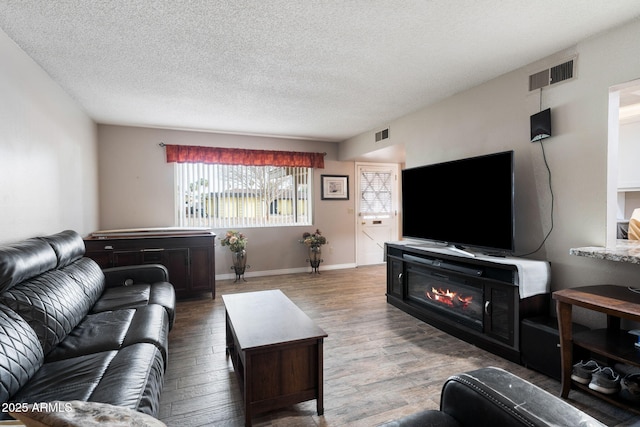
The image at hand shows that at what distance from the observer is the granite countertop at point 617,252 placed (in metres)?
1.93

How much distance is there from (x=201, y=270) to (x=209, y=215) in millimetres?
1357

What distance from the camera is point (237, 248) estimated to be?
5047 mm

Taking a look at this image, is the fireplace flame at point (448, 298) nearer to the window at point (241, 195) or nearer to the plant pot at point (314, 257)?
the plant pot at point (314, 257)

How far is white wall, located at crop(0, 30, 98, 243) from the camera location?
7.30ft

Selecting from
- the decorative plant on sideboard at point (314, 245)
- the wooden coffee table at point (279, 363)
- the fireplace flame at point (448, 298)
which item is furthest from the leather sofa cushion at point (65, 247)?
the decorative plant on sideboard at point (314, 245)

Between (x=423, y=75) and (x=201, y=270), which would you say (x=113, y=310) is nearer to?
(x=201, y=270)

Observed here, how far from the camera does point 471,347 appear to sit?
2.78 m

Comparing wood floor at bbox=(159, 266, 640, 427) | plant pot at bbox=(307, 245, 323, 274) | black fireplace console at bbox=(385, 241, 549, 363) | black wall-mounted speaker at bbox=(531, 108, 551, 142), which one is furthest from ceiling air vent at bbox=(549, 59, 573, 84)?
plant pot at bbox=(307, 245, 323, 274)

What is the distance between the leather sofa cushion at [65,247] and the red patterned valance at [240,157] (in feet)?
8.27

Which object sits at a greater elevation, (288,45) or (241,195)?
(288,45)

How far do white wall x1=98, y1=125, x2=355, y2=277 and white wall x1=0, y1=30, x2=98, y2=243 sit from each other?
902 millimetres

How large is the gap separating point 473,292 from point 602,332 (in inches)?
37.1

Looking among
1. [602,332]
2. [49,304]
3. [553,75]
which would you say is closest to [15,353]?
[49,304]

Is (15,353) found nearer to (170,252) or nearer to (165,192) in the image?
(170,252)
